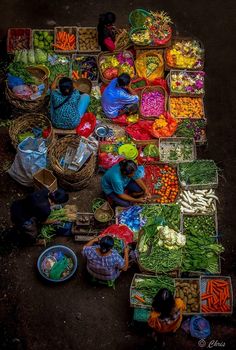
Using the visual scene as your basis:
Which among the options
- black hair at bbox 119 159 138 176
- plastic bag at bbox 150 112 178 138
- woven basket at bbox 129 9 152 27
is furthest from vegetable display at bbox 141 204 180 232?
woven basket at bbox 129 9 152 27

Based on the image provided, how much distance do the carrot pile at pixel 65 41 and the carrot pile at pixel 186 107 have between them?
6.80 ft

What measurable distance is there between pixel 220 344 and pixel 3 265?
10.5 ft

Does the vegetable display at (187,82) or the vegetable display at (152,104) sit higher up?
the vegetable display at (187,82)

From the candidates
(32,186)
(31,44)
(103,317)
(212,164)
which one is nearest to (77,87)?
(31,44)

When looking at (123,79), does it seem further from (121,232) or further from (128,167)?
(121,232)

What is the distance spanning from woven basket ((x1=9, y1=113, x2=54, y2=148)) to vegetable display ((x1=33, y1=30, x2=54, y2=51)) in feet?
5.38

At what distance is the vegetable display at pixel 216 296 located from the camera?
6805 millimetres

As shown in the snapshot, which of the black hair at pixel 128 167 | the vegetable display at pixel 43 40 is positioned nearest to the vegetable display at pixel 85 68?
the vegetable display at pixel 43 40

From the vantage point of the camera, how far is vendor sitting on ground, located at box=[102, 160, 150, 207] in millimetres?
7207

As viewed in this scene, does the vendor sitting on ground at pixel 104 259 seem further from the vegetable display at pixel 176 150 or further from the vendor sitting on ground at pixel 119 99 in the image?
the vendor sitting on ground at pixel 119 99

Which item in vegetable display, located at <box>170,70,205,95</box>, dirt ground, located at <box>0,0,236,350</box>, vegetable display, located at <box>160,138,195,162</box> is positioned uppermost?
vegetable display, located at <box>170,70,205,95</box>

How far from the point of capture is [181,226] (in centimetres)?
735

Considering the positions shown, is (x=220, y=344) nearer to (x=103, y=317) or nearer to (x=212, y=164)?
(x=103, y=317)

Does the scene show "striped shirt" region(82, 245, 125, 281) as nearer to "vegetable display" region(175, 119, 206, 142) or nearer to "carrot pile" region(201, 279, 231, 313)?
"carrot pile" region(201, 279, 231, 313)
